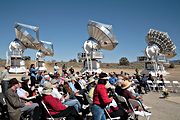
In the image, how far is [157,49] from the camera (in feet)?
198

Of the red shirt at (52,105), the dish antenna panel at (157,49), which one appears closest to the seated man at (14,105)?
the red shirt at (52,105)

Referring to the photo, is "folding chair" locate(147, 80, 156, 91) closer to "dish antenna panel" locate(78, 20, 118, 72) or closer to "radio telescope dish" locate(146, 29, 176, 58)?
"dish antenna panel" locate(78, 20, 118, 72)

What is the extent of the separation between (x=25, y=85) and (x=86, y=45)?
4808cm

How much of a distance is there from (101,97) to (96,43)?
5040cm

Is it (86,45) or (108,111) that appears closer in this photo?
(108,111)

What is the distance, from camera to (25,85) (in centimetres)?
1057

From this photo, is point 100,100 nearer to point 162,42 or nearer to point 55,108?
point 55,108

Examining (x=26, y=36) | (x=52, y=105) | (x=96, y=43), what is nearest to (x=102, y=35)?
(x=96, y=43)

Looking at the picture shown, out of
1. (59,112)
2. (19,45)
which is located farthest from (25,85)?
(19,45)

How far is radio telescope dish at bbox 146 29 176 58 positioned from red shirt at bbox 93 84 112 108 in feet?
174

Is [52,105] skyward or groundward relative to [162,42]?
groundward

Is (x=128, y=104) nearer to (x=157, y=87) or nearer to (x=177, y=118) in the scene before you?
(x=177, y=118)

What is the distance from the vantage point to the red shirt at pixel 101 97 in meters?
7.42

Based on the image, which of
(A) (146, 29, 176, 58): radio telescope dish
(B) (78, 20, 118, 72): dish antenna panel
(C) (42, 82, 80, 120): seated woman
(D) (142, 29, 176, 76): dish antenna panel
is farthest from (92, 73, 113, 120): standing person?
(A) (146, 29, 176, 58): radio telescope dish
